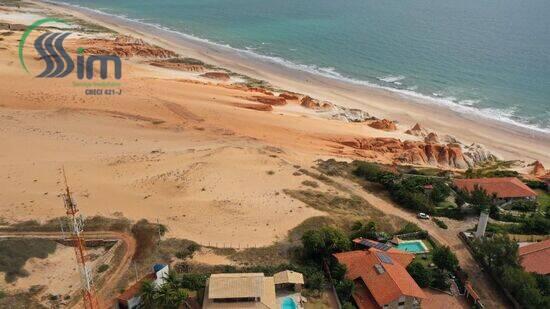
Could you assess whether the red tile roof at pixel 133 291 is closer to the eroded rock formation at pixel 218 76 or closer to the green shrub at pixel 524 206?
the green shrub at pixel 524 206

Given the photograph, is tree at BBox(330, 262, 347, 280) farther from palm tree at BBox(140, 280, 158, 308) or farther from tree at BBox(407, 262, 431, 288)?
palm tree at BBox(140, 280, 158, 308)

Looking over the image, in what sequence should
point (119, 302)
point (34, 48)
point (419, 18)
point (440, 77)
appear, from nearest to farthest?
point (119, 302) → point (34, 48) → point (440, 77) → point (419, 18)

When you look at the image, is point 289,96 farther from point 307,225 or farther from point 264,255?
point 264,255

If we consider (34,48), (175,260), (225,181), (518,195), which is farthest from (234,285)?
(34,48)

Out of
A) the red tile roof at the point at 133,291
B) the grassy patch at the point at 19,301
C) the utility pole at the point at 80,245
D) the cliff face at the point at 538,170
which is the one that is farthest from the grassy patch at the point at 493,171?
the grassy patch at the point at 19,301

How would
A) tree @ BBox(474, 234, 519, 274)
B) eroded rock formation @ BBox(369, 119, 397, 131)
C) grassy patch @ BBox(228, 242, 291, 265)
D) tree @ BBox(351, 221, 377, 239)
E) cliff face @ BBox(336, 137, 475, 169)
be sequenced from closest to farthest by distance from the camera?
tree @ BBox(474, 234, 519, 274), grassy patch @ BBox(228, 242, 291, 265), tree @ BBox(351, 221, 377, 239), cliff face @ BBox(336, 137, 475, 169), eroded rock formation @ BBox(369, 119, 397, 131)

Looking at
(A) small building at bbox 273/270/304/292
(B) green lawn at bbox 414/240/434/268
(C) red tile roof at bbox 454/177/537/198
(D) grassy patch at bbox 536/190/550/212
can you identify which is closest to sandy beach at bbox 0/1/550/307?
(B) green lawn at bbox 414/240/434/268

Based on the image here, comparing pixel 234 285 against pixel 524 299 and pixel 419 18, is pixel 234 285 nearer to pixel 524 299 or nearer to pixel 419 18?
pixel 524 299
